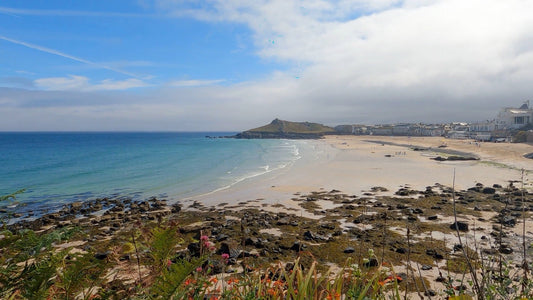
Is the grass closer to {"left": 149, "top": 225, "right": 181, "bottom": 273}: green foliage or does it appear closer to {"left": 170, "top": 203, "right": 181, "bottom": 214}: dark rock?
{"left": 149, "top": 225, "right": 181, "bottom": 273}: green foliage

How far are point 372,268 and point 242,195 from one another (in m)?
12.7

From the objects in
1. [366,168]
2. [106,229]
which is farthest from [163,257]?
[366,168]

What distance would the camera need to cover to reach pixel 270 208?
16141 mm

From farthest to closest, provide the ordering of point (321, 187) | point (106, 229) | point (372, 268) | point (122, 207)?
point (321, 187)
point (122, 207)
point (106, 229)
point (372, 268)

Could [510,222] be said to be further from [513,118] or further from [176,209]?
[513,118]

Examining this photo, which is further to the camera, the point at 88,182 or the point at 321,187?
the point at 88,182

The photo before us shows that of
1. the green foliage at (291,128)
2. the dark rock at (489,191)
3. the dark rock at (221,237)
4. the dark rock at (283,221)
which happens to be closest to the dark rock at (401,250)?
the dark rock at (283,221)

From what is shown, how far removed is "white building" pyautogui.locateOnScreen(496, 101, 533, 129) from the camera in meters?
82.2

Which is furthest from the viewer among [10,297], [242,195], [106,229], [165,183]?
[165,183]

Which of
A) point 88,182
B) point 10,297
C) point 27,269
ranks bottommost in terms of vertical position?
point 88,182

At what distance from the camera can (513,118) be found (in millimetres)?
87938

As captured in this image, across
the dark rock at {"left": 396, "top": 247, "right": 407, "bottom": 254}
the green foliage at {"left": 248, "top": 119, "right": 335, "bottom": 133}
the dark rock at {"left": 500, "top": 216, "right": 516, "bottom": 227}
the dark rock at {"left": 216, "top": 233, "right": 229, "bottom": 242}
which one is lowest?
the dark rock at {"left": 216, "top": 233, "right": 229, "bottom": 242}

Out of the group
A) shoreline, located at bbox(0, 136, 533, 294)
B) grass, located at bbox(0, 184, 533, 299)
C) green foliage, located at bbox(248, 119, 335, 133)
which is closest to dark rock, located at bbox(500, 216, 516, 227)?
shoreline, located at bbox(0, 136, 533, 294)

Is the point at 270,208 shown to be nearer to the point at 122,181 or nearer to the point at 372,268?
the point at 372,268
